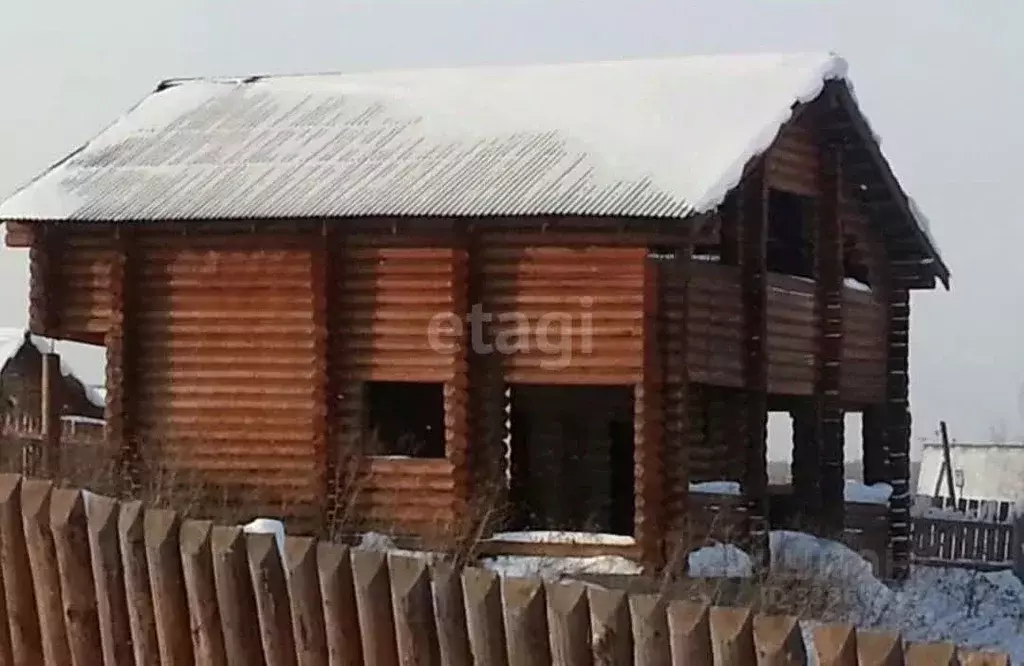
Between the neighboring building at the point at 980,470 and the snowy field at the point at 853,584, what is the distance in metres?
38.7

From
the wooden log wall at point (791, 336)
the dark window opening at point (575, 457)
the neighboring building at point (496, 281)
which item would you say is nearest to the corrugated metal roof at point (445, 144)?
the neighboring building at point (496, 281)

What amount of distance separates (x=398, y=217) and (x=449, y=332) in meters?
1.43

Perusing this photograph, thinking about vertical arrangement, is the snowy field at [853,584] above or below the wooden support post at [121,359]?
below

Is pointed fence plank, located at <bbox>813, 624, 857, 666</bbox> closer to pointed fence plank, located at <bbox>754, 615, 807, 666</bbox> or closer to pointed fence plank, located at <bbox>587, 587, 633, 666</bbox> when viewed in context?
pointed fence plank, located at <bbox>754, 615, 807, 666</bbox>

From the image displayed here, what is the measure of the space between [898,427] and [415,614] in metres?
18.2

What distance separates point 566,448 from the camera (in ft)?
71.4

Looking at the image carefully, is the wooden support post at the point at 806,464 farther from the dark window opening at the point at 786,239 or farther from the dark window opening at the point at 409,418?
the dark window opening at the point at 409,418

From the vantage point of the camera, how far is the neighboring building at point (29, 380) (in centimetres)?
3238

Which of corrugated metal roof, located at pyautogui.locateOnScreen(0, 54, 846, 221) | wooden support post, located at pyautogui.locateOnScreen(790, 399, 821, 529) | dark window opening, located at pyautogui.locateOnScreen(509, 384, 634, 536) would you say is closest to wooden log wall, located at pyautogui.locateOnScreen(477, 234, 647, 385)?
corrugated metal roof, located at pyautogui.locateOnScreen(0, 54, 846, 221)

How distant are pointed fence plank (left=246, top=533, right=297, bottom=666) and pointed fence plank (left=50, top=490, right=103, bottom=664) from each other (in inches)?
32.7

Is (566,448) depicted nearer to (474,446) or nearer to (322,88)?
(474,446)

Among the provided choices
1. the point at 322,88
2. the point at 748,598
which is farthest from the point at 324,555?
the point at 322,88

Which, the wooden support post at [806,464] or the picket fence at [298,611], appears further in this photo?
the wooden support post at [806,464]

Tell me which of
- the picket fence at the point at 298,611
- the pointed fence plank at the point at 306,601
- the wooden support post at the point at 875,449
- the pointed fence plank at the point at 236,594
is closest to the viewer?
the picket fence at the point at 298,611
